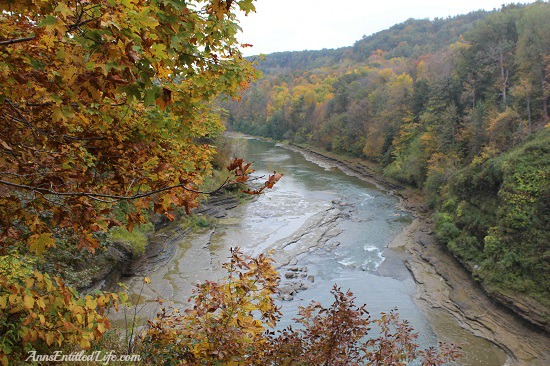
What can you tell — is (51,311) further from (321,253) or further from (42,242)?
(321,253)

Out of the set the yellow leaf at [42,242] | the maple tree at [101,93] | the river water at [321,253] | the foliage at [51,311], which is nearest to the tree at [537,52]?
the river water at [321,253]

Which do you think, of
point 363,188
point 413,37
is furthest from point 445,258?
point 413,37

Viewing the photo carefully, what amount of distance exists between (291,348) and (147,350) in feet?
6.07

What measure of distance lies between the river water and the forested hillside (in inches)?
139

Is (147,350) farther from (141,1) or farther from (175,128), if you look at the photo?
(141,1)

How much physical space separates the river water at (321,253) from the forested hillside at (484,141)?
11.6 feet

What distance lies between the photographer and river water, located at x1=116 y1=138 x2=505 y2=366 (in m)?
15.1

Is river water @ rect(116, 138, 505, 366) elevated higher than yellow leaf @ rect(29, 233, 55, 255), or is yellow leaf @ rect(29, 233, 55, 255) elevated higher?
yellow leaf @ rect(29, 233, 55, 255)

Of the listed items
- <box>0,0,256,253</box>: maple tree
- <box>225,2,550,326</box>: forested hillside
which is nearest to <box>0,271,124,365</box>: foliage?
<box>0,0,256,253</box>: maple tree

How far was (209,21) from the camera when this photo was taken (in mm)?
3402

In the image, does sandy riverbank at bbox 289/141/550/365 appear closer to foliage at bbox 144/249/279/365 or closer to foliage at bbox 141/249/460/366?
foliage at bbox 141/249/460/366

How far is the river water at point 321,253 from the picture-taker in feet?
49.5

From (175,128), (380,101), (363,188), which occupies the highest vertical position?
(175,128)

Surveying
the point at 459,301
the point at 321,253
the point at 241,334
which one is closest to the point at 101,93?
the point at 241,334
